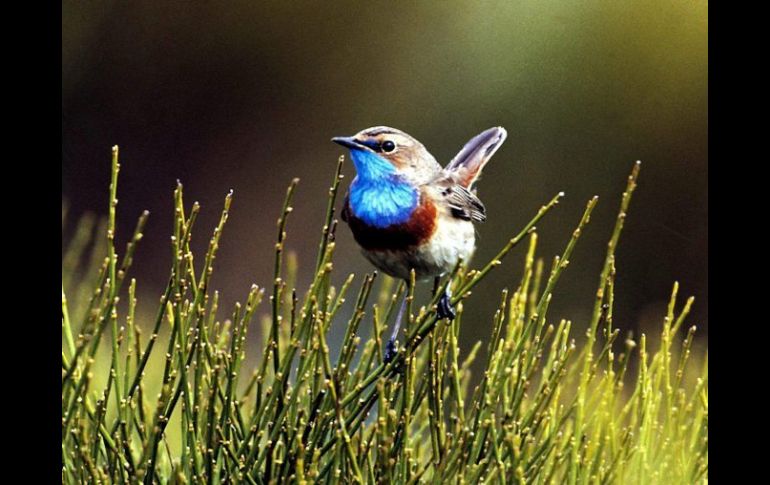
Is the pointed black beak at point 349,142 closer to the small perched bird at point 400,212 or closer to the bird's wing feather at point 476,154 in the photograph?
the small perched bird at point 400,212

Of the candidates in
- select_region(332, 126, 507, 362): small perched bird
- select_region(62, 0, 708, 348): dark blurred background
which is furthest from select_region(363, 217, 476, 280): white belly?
select_region(62, 0, 708, 348): dark blurred background

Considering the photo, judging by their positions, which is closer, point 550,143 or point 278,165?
point 278,165

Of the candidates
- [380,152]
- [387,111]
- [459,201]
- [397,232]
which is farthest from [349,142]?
[387,111]

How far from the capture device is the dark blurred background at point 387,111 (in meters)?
2.46

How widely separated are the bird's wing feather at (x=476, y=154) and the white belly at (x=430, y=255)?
27 centimetres

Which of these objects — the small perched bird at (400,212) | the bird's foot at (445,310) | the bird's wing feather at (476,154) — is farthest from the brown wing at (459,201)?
the bird's foot at (445,310)

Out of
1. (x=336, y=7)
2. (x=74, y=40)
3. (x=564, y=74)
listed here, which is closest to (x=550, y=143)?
(x=564, y=74)

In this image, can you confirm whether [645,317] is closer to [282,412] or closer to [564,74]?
[564,74]

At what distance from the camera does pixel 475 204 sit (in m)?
2.04

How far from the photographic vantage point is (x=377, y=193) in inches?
73.0

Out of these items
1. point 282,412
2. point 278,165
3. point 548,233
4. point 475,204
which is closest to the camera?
point 282,412

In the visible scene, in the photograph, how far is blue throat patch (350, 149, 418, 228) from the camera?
1.84 metres

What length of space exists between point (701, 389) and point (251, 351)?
1.36m

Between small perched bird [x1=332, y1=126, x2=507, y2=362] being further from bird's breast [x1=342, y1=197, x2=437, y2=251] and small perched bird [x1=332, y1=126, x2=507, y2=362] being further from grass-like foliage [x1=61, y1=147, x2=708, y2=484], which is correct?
grass-like foliage [x1=61, y1=147, x2=708, y2=484]
